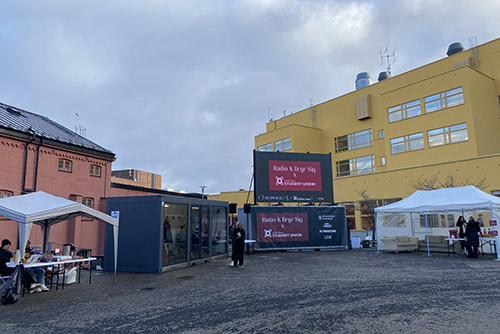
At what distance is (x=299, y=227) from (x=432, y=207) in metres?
6.60

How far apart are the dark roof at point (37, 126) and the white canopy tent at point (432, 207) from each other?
52.3 feet

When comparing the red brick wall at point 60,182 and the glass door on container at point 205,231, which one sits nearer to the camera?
the glass door on container at point 205,231

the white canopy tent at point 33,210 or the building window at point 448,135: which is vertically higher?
the building window at point 448,135

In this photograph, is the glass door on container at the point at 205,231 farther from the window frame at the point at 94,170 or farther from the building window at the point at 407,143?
the building window at the point at 407,143

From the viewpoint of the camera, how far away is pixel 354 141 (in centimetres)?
3809

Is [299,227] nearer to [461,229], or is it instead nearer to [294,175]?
[294,175]

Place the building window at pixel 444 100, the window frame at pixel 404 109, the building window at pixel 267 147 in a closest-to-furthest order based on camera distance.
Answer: the building window at pixel 444 100 < the window frame at pixel 404 109 < the building window at pixel 267 147

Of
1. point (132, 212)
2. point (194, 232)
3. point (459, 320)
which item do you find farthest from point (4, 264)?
point (459, 320)

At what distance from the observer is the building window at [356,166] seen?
36.3 meters

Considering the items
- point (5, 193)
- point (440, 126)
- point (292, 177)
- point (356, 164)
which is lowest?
point (5, 193)

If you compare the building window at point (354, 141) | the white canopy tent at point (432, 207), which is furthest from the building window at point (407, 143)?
the white canopy tent at point (432, 207)

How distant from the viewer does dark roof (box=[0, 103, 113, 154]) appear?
16.4 m

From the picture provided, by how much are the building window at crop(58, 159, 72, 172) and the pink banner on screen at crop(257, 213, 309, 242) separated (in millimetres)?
10000

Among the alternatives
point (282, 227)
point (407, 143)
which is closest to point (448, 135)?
point (407, 143)
